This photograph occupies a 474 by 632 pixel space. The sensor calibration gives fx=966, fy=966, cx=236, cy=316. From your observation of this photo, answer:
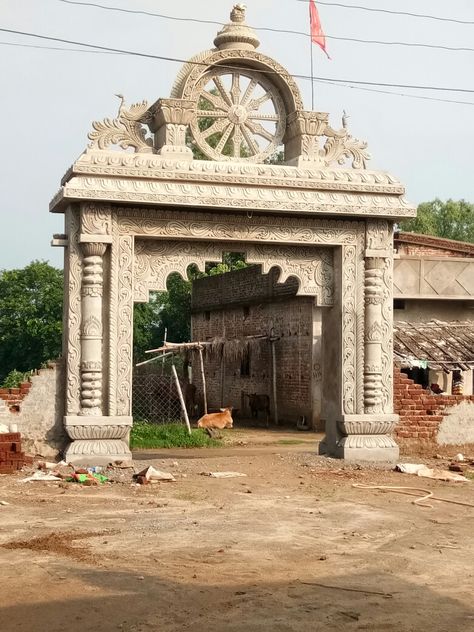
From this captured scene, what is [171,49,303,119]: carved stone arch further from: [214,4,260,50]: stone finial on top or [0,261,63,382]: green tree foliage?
[0,261,63,382]: green tree foliage

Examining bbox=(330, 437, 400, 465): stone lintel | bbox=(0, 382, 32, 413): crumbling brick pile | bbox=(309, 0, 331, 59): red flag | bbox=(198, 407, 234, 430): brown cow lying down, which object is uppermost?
bbox=(309, 0, 331, 59): red flag

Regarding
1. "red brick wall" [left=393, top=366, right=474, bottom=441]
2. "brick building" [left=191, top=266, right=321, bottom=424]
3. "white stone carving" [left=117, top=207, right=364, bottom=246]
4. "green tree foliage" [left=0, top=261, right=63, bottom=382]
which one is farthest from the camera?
"green tree foliage" [left=0, top=261, right=63, bottom=382]

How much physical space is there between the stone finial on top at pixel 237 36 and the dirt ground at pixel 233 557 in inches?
228

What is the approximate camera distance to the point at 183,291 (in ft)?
111

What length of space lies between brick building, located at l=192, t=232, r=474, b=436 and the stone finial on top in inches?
255

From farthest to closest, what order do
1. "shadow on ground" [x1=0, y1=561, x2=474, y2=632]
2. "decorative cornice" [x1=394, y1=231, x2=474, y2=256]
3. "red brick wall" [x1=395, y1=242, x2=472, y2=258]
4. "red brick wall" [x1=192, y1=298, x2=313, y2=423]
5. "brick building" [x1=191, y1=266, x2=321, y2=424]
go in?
"red brick wall" [x1=395, y1=242, x2=472, y2=258] < "decorative cornice" [x1=394, y1=231, x2=474, y2=256] < "red brick wall" [x1=192, y1=298, x2=313, y2=423] < "brick building" [x1=191, y1=266, x2=321, y2=424] < "shadow on ground" [x1=0, y1=561, x2=474, y2=632]

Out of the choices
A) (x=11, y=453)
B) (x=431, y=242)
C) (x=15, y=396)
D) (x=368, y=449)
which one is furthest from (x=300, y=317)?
(x=11, y=453)

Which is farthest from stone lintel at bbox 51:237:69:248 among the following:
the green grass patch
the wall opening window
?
the wall opening window

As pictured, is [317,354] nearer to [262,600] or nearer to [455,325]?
[455,325]

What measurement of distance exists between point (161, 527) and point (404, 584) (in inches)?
103

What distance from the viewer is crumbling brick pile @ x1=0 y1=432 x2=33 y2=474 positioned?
11656mm

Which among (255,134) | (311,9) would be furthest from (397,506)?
(311,9)

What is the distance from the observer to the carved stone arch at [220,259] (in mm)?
12602

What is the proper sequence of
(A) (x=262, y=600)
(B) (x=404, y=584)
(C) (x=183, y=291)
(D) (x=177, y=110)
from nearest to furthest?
(A) (x=262, y=600)
(B) (x=404, y=584)
(D) (x=177, y=110)
(C) (x=183, y=291)
